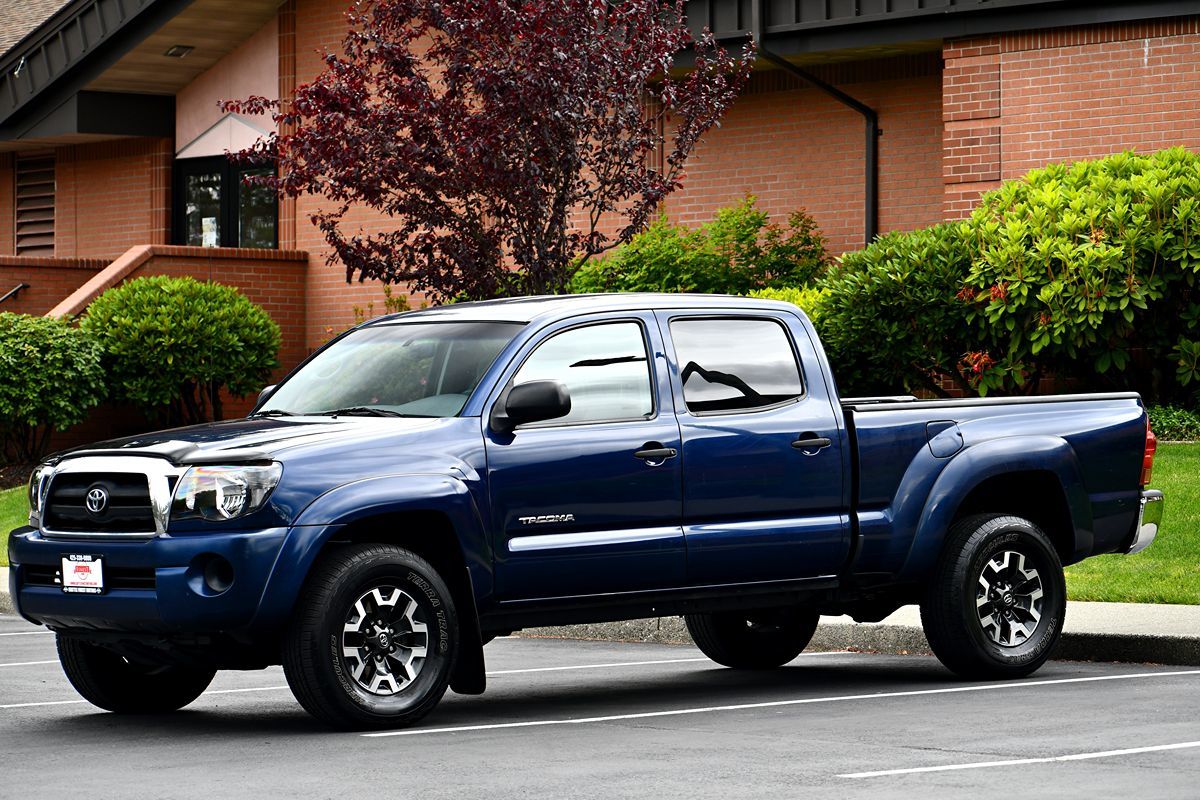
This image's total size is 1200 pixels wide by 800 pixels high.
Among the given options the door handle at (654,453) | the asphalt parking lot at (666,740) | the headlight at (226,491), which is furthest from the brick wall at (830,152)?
the headlight at (226,491)

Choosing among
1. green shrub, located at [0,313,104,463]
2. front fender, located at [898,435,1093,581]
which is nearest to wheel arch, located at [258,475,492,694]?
front fender, located at [898,435,1093,581]

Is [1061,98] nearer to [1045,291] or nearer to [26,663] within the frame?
[1045,291]

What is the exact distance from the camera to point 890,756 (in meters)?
7.82

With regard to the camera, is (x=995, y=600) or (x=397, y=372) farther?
(x=995, y=600)

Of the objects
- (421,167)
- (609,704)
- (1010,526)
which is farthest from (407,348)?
(421,167)

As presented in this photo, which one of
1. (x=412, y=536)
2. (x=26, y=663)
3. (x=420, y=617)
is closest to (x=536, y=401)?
(x=412, y=536)

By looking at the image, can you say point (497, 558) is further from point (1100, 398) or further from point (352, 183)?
point (352, 183)

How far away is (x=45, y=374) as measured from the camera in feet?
74.0

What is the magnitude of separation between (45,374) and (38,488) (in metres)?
13.8

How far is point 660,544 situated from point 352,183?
6619 mm

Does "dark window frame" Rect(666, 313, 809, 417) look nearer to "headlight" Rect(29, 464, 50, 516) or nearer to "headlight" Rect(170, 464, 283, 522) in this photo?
"headlight" Rect(170, 464, 283, 522)

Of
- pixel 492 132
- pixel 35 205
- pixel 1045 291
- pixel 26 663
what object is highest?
pixel 35 205

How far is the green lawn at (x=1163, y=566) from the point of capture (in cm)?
1281

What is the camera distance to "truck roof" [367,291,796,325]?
9.57 m
